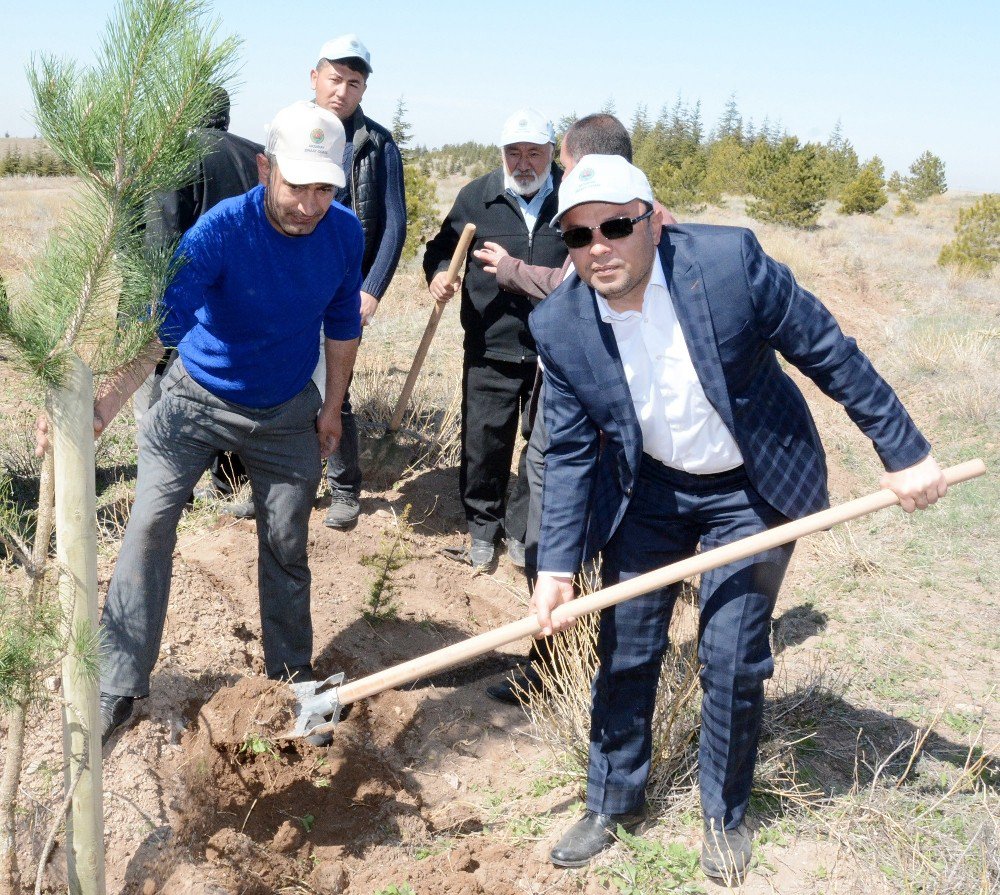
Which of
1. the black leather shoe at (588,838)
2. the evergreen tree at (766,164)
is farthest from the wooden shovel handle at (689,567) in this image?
the evergreen tree at (766,164)

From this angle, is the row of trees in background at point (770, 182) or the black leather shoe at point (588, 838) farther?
the row of trees in background at point (770, 182)

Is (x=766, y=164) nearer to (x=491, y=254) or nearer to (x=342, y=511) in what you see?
(x=491, y=254)

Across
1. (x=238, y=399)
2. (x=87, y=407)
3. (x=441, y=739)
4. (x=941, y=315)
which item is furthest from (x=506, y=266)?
(x=941, y=315)

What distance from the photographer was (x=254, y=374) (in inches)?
122

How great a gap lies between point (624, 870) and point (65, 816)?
1.59 metres

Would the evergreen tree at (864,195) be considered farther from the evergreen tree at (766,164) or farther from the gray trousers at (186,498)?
the gray trousers at (186,498)

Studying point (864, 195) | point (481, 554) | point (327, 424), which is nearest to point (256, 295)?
point (327, 424)

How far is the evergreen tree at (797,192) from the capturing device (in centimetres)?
2498

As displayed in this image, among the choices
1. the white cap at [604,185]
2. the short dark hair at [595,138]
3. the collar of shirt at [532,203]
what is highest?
the short dark hair at [595,138]

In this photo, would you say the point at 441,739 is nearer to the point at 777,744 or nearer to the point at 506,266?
the point at 777,744

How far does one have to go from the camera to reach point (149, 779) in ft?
9.59

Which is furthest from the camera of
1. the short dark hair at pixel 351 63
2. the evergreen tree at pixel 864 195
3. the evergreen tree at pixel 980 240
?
the evergreen tree at pixel 864 195

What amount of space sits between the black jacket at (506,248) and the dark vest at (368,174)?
0.37 meters

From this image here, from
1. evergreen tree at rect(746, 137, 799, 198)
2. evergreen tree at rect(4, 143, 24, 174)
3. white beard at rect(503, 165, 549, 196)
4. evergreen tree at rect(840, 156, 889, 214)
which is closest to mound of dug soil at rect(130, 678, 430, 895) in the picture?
white beard at rect(503, 165, 549, 196)
